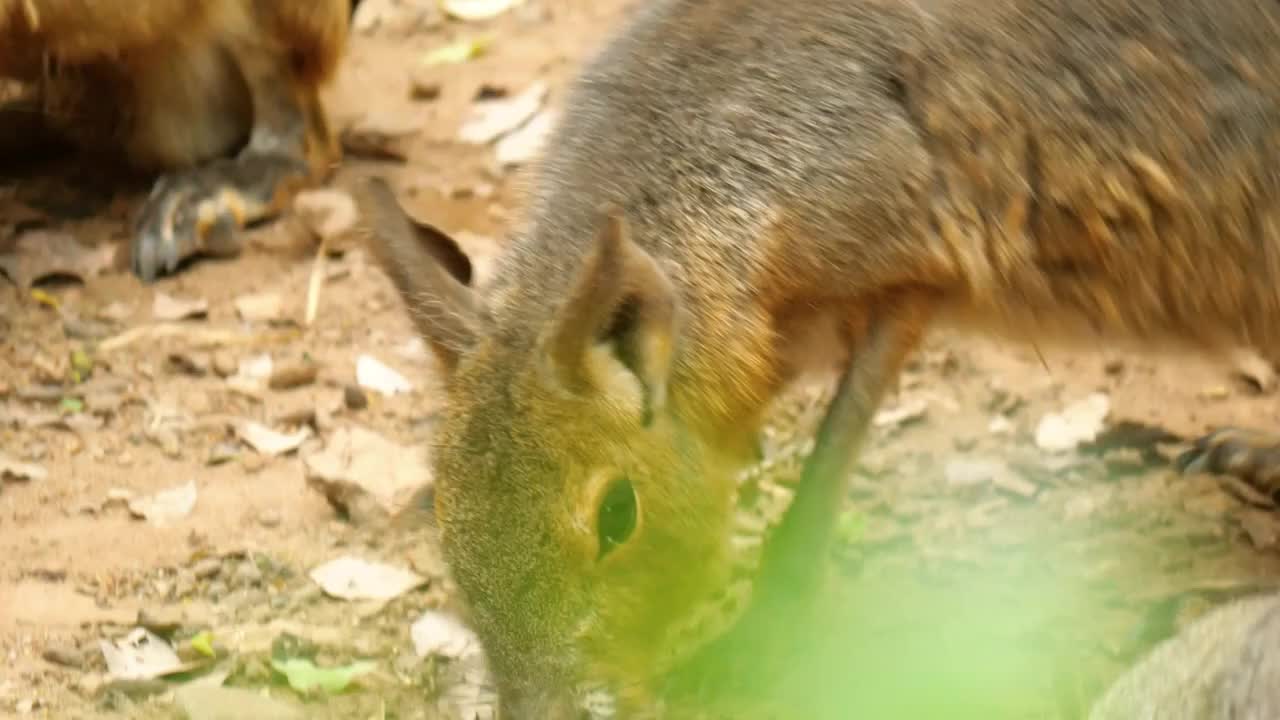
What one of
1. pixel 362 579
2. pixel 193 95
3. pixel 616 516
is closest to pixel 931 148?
pixel 616 516

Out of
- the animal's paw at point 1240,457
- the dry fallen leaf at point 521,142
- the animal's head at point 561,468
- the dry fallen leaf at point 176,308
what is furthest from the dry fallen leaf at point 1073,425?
the dry fallen leaf at point 176,308

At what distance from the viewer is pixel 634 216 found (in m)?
2.71

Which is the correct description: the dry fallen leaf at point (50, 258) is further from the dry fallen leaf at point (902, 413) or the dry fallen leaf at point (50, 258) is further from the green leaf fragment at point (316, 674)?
the dry fallen leaf at point (902, 413)

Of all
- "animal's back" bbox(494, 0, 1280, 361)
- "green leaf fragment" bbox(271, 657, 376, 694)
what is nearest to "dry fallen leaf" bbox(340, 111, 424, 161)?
"animal's back" bbox(494, 0, 1280, 361)

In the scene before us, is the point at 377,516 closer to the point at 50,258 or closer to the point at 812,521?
the point at 812,521

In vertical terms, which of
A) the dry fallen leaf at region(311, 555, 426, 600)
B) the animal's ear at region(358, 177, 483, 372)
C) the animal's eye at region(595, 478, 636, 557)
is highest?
the animal's ear at region(358, 177, 483, 372)

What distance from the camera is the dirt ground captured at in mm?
3023

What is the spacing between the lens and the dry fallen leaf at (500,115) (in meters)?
4.98

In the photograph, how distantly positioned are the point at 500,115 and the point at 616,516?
8.88ft

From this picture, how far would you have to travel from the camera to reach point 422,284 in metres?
2.62

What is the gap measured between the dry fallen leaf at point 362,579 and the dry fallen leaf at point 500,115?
1910 mm

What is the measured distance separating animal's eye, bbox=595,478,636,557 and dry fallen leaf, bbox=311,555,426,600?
2.81 feet

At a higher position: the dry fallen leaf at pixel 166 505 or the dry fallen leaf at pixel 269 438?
the dry fallen leaf at pixel 166 505

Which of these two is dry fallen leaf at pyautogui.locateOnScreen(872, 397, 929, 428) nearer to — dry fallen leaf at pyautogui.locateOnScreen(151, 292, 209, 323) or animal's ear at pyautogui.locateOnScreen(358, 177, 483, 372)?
animal's ear at pyautogui.locateOnScreen(358, 177, 483, 372)
